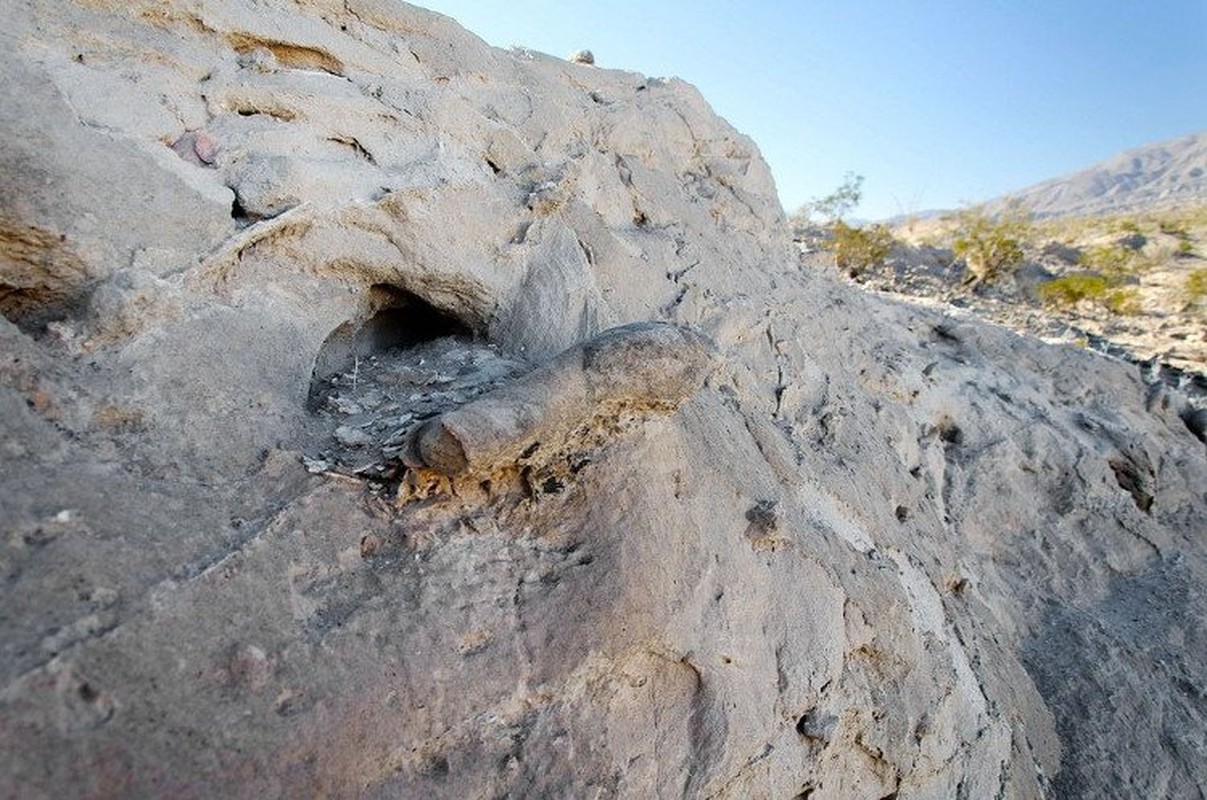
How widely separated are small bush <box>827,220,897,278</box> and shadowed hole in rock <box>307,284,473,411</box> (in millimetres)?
11193

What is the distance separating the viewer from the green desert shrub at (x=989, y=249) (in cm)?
1430

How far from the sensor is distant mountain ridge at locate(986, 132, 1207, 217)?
275 feet

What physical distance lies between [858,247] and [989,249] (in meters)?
3.13

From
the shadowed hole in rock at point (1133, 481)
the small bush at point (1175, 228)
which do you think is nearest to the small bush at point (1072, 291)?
the shadowed hole in rock at point (1133, 481)

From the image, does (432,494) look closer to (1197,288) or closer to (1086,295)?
(1086,295)

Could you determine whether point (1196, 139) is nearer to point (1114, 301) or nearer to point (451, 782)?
point (1114, 301)

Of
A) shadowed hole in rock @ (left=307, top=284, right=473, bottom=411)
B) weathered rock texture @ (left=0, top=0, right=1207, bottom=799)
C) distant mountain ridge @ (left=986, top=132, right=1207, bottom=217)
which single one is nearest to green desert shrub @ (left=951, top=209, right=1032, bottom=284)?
weathered rock texture @ (left=0, top=0, right=1207, bottom=799)

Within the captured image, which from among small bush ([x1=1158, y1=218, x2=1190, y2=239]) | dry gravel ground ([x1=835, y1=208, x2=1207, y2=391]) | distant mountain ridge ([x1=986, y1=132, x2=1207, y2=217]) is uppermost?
distant mountain ridge ([x1=986, y1=132, x2=1207, y2=217])

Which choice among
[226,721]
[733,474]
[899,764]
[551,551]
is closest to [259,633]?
[226,721]

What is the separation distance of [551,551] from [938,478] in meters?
3.37

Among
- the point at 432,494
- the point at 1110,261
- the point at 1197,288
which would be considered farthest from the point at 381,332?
the point at 1110,261

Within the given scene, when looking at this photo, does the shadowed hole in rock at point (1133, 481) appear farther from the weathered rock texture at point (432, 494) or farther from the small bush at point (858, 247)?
the small bush at point (858, 247)

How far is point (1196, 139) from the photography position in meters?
106

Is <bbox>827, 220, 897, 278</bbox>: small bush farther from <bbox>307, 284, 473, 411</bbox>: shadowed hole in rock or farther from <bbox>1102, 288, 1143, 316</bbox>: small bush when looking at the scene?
<bbox>307, 284, 473, 411</bbox>: shadowed hole in rock
